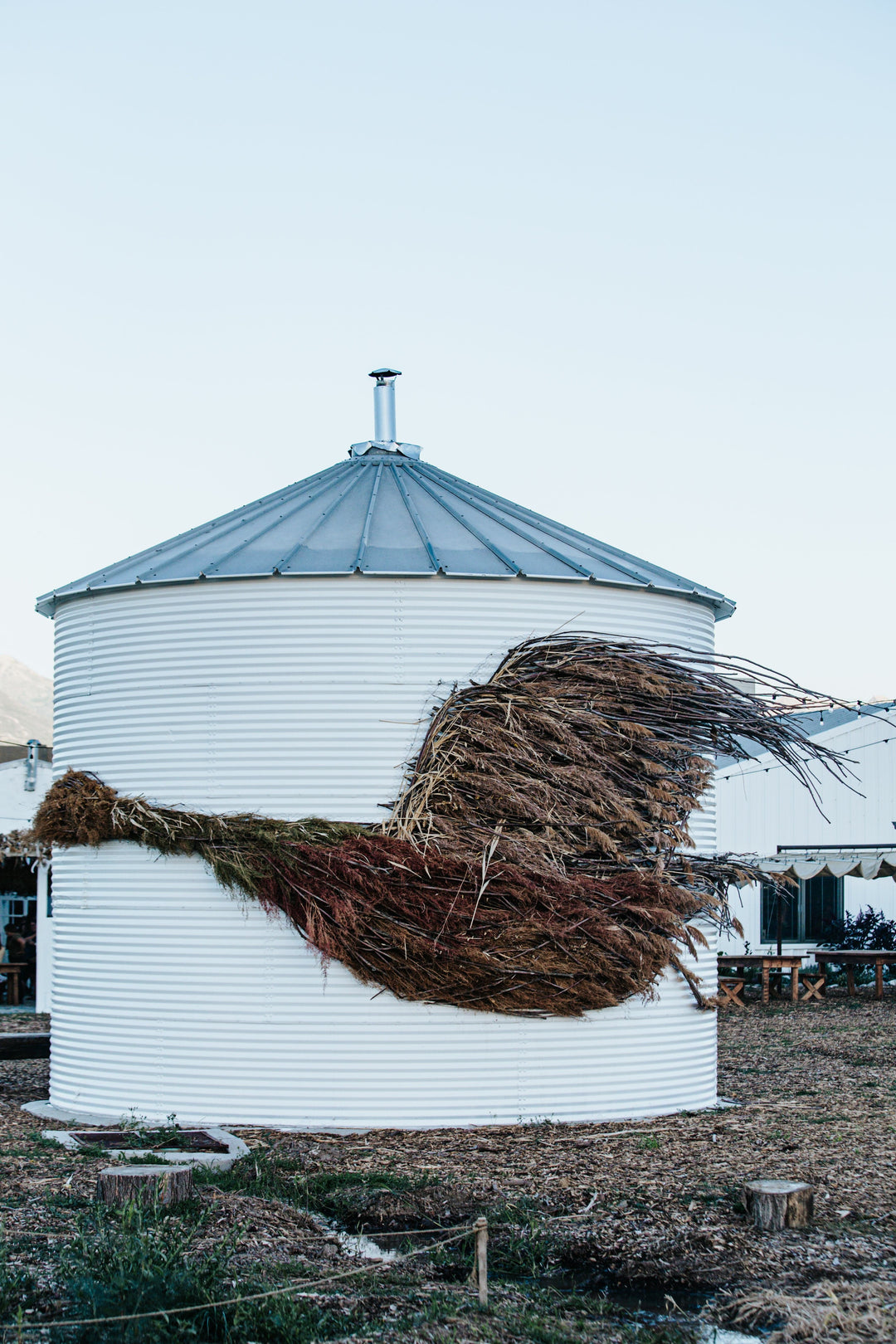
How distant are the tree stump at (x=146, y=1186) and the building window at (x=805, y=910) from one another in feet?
76.3

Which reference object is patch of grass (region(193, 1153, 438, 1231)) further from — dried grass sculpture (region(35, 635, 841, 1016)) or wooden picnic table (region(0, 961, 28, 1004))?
wooden picnic table (region(0, 961, 28, 1004))

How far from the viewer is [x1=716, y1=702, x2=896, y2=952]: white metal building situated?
2952 cm

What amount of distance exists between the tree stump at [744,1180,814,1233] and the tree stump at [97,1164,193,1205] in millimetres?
3292

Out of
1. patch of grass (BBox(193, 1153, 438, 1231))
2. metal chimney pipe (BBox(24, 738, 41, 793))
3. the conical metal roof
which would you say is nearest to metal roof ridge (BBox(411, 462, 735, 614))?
the conical metal roof

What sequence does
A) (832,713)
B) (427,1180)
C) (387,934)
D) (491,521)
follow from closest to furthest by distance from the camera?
(427,1180), (387,934), (491,521), (832,713)

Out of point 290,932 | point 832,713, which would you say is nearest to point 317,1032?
point 290,932

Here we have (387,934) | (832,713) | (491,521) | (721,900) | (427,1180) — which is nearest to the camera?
(427,1180)

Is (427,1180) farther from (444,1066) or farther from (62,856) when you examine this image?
(62,856)

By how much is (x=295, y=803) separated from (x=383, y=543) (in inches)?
95.6

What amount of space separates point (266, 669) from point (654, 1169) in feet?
16.4

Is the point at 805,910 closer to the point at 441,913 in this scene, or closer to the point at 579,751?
the point at 579,751

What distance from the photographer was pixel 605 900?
467 inches

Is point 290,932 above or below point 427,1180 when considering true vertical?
above

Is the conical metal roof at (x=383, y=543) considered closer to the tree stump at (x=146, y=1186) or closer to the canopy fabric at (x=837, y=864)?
the tree stump at (x=146, y=1186)
